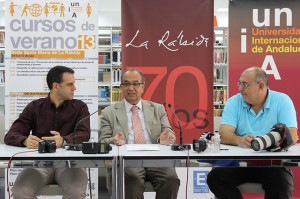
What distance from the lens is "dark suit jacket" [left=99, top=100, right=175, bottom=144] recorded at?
10.3 ft

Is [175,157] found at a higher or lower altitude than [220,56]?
lower

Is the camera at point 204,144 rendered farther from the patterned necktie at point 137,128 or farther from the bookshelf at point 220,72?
the bookshelf at point 220,72

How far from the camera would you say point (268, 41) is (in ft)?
13.6

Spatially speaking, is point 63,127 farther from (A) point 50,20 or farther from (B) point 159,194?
(A) point 50,20

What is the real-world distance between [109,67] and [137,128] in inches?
165

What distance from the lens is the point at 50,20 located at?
401 centimetres

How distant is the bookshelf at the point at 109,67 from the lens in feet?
23.4

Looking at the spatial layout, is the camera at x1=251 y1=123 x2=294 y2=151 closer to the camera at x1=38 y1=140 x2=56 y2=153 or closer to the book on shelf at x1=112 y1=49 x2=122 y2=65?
the camera at x1=38 y1=140 x2=56 y2=153

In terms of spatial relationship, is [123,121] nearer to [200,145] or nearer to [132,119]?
[132,119]

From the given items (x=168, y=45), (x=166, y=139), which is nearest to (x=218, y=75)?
(x=168, y=45)

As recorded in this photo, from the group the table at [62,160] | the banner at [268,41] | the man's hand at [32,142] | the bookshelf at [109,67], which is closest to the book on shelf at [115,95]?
the bookshelf at [109,67]

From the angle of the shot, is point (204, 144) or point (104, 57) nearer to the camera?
point (204, 144)

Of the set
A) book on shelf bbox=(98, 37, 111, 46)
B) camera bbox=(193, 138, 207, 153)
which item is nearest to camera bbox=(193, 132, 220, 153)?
camera bbox=(193, 138, 207, 153)

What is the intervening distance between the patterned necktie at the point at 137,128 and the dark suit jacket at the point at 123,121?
6 centimetres
